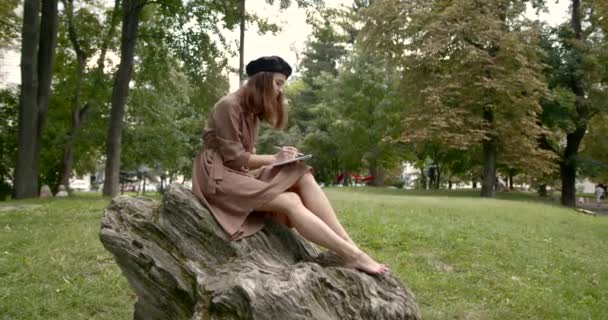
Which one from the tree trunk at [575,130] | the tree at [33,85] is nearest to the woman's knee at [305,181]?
the tree at [33,85]

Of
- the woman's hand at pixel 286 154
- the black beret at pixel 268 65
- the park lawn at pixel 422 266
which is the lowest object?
the park lawn at pixel 422 266

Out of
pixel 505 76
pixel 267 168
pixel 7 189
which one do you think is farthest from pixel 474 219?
pixel 7 189

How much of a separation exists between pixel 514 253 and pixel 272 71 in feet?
25.7

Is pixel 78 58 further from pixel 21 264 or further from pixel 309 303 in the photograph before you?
pixel 309 303

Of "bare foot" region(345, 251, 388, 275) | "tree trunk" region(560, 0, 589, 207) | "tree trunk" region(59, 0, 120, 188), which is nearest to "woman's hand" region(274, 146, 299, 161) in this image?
"bare foot" region(345, 251, 388, 275)

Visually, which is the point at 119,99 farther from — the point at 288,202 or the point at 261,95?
the point at 288,202

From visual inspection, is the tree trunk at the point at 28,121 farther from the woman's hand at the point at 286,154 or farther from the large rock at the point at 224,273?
the woman's hand at the point at 286,154

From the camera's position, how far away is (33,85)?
16.6 m

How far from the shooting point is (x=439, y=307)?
7.00m

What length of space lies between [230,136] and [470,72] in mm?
23320

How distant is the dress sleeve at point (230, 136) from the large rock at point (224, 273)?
518 mm

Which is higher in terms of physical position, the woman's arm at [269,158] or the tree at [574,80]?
the tree at [574,80]

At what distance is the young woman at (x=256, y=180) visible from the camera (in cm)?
423

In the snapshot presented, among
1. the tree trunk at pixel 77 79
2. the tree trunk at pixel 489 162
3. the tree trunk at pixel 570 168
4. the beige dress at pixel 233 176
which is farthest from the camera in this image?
the tree trunk at pixel 570 168
